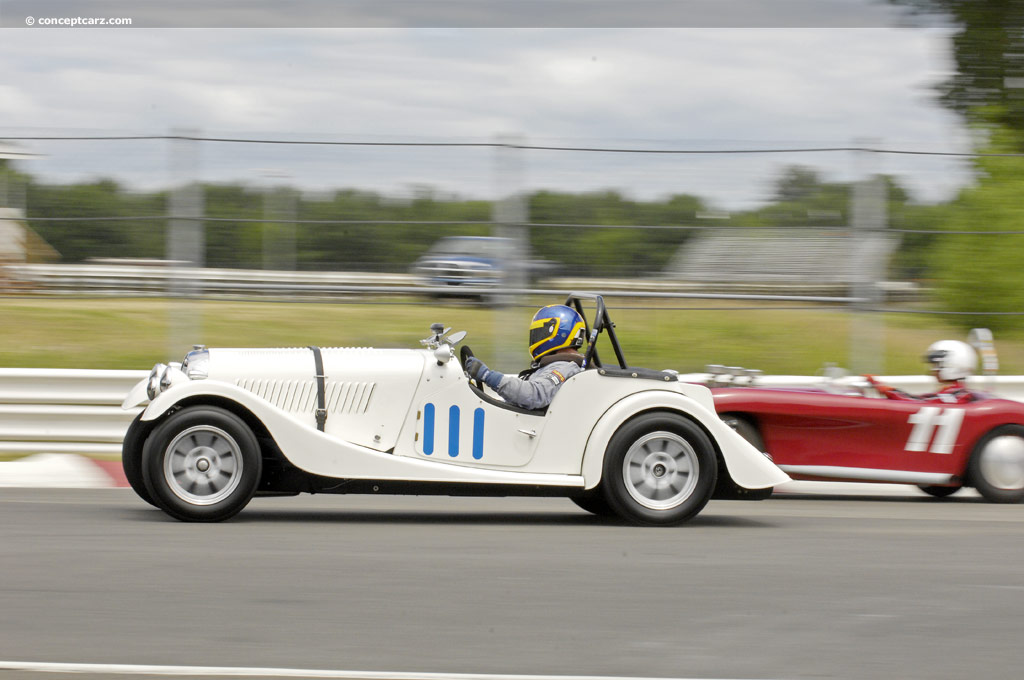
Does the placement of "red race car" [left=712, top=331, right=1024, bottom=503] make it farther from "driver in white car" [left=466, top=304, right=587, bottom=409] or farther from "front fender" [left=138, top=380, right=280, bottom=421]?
"front fender" [left=138, top=380, right=280, bottom=421]

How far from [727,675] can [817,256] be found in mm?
6638

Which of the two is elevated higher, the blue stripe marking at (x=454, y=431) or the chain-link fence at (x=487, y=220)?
the chain-link fence at (x=487, y=220)

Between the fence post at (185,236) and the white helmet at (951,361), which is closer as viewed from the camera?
the white helmet at (951,361)

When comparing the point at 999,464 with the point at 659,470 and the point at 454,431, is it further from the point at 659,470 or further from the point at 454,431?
the point at 454,431

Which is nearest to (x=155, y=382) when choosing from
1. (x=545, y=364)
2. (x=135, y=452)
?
(x=135, y=452)

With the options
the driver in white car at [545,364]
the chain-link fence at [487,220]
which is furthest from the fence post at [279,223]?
the driver in white car at [545,364]

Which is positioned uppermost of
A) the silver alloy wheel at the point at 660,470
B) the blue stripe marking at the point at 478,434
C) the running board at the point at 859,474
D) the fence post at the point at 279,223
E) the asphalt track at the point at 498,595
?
the fence post at the point at 279,223

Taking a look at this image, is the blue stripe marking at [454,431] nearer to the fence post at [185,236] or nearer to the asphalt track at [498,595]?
the asphalt track at [498,595]

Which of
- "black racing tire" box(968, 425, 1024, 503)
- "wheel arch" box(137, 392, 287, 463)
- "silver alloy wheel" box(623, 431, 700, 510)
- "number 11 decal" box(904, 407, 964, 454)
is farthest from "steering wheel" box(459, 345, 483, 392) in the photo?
"black racing tire" box(968, 425, 1024, 503)

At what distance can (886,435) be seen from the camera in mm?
7875

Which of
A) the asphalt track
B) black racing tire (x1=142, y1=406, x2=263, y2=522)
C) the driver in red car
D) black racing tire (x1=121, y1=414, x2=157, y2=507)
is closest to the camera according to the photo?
the asphalt track

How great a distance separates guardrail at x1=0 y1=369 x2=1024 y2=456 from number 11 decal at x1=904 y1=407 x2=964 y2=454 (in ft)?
4.49

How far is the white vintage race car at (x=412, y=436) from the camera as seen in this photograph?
6168 mm

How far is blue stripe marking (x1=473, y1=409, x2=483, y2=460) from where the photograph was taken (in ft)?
21.1
